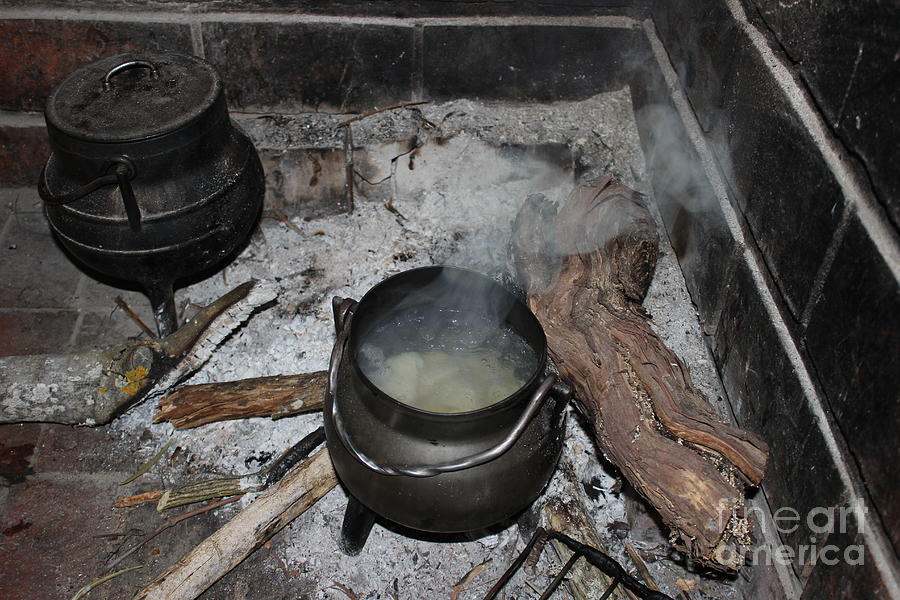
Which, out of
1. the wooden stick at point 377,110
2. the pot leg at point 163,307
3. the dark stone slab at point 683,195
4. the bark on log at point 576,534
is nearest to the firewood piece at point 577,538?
the bark on log at point 576,534

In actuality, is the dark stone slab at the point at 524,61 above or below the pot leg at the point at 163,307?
above

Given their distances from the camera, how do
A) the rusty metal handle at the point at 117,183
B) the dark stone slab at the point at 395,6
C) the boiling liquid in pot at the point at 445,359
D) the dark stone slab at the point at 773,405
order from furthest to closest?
the dark stone slab at the point at 395,6, the rusty metal handle at the point at 117,183, the boiling liquid in pot at the point at 445,359, the dark stone slab at the point at 773,405

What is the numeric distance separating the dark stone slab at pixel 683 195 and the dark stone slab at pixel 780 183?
25cm

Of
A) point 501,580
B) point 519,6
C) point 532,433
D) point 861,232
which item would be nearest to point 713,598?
point 501,580

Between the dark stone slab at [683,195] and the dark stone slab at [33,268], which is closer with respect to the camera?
the dark stone slab at [683,195]

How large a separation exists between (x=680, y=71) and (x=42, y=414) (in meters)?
3.53

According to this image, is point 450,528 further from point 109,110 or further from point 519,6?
point 519,6

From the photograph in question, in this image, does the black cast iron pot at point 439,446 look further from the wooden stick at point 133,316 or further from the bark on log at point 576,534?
the wooden stick at point 133,316

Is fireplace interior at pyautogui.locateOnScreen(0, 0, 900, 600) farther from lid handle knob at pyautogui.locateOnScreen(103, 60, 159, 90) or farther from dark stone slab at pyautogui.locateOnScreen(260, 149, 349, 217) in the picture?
lid handle knob at pyautogui.locateOnScreen(103, 60, 159, 90)

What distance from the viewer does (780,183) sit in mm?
2623

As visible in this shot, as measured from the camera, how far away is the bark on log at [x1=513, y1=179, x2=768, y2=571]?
236 centimetres

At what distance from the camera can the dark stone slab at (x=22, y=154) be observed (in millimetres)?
4137

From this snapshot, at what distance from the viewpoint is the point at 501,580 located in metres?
2.65

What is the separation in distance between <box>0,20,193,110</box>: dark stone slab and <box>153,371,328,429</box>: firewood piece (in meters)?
2.03
